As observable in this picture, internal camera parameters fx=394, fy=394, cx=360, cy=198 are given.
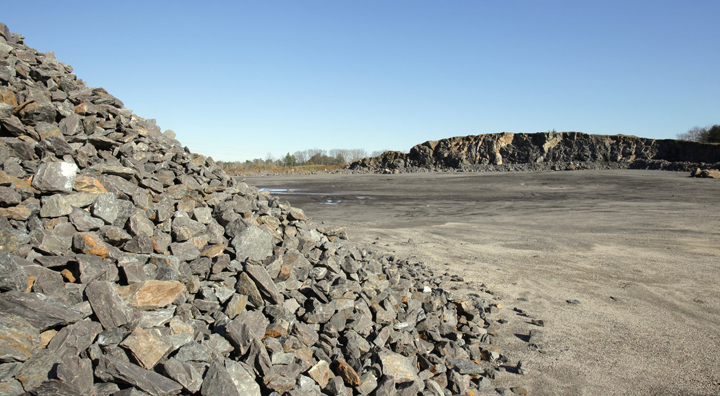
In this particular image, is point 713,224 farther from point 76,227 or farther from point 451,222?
point 76,227

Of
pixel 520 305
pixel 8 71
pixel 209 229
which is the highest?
pixel 8 71

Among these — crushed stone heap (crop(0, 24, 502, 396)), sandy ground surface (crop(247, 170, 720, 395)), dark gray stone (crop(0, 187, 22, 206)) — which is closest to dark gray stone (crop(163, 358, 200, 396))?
crushed stone heap (crop(0, 24, 502, 396))

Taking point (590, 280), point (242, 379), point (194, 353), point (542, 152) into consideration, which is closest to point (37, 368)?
point (194, 353)

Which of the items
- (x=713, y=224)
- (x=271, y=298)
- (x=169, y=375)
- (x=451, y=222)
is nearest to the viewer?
(x=169, y=375)

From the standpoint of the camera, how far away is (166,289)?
352cm

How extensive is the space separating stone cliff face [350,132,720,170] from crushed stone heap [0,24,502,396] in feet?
169

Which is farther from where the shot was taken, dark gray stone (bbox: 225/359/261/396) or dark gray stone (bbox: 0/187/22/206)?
dark gray stone (bbox: 0/187/22/206)

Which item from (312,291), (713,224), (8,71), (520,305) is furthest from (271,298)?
(713,224)

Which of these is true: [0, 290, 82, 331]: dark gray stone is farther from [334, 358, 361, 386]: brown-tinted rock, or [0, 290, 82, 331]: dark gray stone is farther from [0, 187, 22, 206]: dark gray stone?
[334, 358, 361, 386]: brown-tinted rock

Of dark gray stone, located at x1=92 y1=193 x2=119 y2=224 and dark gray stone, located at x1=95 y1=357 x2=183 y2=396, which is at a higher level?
dark gray stone, located at x1=92 y1=193 x2=119 y2=224

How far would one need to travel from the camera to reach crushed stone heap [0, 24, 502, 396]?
2.76 m

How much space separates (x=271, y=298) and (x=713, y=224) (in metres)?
14.6

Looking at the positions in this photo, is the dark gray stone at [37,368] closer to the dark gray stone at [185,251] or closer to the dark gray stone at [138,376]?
the dark gray stone at [138,376]

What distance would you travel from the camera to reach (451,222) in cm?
1452
